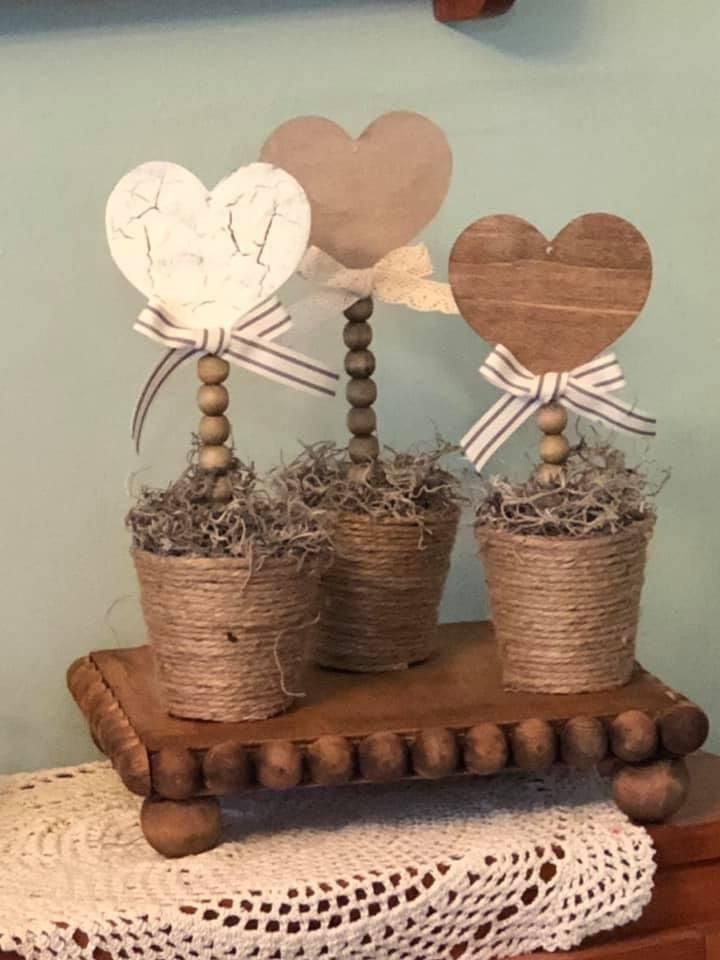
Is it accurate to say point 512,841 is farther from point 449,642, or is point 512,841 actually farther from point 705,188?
point 705,188

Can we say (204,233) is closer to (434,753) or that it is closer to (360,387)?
(360,387)

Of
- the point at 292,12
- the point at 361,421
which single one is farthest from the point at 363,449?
the point at 292,12

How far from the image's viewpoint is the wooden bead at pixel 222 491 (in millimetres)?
843

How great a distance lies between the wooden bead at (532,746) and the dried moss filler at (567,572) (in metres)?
0.06

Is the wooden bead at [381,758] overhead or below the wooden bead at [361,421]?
below

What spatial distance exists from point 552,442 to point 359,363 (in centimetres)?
16

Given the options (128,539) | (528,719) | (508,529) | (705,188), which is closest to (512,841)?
(528,719)

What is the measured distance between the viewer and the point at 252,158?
1.05 m

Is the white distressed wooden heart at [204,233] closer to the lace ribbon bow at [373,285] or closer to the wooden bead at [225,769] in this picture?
the lace ribbon bow at [373,285]

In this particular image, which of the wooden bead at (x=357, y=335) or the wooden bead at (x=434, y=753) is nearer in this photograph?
the wooden bead at (x=434, y=753)

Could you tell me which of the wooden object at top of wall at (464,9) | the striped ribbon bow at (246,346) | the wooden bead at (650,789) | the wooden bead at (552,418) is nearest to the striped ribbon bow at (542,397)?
the wooden bead at (552,418)

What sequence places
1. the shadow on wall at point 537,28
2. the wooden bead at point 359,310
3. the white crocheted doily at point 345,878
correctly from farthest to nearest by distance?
the shadow on wall at point 537,28 < the wooden bead at point 359,310 < the white crocheted doily at point 345,878

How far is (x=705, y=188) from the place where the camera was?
3.81 feet

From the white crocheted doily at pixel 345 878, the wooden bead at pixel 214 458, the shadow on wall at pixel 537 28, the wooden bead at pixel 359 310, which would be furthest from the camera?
the shadow on wall at pixel 537 28
